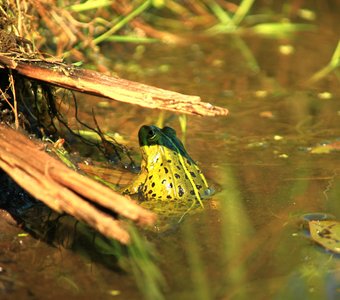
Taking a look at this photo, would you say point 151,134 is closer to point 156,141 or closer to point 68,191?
point 156,141

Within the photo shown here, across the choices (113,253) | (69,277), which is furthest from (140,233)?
(69,277)

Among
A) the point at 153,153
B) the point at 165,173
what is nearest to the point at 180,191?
the point at 165,173

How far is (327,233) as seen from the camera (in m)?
3.92

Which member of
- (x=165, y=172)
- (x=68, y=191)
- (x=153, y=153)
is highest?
(x=153, y=153)

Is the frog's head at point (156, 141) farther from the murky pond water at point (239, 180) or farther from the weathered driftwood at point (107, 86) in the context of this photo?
the weathered driftwood at point (107, 86)

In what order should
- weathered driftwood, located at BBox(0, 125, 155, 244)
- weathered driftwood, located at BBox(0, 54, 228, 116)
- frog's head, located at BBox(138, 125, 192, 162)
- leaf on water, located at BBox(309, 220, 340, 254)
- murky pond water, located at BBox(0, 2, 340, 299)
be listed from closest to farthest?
1. weathered driftwood, located at BBox(0, 125, 155, 244)
2. murky pond water, located at BBox(0, 2, 340, 299)
3. weathered driftwood, located at BBox(0, 54, 228, 116)
4. leaf on water, located at BBox(309, 220, 340, 254)
5. frog's head, located at BBox(138, 125, 192, 162)

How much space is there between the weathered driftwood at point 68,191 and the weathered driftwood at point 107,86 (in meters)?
0.42

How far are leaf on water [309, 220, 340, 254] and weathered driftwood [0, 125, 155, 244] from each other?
1014mm

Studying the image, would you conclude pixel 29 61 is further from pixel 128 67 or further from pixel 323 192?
pixel 128 67

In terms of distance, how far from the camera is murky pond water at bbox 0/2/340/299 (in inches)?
137

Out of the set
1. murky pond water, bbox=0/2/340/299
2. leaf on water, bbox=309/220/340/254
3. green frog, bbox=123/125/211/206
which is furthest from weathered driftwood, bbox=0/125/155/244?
leaf on water, bbox=309/220/340/254

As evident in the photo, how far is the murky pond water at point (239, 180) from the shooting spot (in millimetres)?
3490

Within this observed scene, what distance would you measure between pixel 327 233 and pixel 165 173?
0.90 metres

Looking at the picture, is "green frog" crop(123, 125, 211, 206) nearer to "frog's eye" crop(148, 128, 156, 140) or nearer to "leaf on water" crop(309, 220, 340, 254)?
"frog's eye" crop(148, 128, 156, 140)
